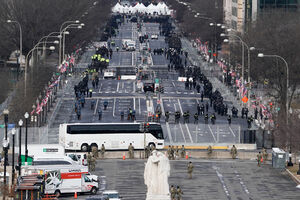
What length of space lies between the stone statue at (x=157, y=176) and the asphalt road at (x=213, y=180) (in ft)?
73.4

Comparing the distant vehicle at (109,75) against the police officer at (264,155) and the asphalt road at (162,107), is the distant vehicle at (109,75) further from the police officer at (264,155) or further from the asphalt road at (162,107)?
the police officer at (264,155)

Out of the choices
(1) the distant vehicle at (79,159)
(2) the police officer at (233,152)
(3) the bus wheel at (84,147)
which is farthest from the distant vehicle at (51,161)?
(3) the bus wheel at (84,147)

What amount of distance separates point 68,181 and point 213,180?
36.3 ft

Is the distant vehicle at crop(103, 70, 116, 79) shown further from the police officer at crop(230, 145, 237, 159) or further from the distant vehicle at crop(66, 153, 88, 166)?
the distant vehicle at crop(66, 153, 88, 166)

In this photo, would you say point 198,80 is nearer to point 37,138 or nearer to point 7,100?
point 7,100

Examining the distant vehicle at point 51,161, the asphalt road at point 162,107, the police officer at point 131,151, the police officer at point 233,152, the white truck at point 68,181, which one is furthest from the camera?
the asphalt road at point 162,107

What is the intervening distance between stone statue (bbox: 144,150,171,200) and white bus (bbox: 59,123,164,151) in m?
49.3

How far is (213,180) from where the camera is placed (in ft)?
266

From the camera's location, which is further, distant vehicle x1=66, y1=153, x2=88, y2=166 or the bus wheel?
the bus wheel

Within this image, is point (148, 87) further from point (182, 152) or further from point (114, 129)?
point (182, 152)

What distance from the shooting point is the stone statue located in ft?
165

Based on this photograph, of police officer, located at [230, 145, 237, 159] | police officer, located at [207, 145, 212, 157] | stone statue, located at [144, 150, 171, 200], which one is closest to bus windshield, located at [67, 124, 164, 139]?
police officer, located at [207, 145, 212, 157]

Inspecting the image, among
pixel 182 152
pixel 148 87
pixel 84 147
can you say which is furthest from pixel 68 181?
pixel 148 87

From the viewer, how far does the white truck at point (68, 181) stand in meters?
74.2
